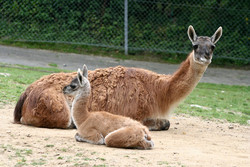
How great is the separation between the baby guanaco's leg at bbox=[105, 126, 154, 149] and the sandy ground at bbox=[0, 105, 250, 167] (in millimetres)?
123

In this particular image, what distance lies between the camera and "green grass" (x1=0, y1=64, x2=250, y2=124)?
416 inches

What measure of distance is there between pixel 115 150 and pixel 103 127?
50 cm

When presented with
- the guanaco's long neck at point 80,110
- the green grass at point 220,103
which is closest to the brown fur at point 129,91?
the guanaco's long neck at point 80,110

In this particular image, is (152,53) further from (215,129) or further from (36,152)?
(36,152)

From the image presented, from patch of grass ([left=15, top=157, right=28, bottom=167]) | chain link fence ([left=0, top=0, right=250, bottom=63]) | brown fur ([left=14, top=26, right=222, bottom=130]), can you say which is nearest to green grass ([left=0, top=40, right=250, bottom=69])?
chain link fence ([left=0, top=0, right=250, bottom=63])

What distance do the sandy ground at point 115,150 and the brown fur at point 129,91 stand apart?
37 centimetres

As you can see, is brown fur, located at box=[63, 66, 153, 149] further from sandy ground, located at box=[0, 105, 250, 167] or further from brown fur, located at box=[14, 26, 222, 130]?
brown fur, located at box=[14, 26, 222, 130]

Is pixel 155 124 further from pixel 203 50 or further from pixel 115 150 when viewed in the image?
pixel 115 150

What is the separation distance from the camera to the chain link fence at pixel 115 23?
1798cm

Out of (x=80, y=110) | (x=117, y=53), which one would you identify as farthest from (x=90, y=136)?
(x=117, y=53)

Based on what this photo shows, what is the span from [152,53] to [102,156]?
1306cm

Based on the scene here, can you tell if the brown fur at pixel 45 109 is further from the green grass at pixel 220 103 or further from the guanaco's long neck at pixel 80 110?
the green grass at pixel 220 103

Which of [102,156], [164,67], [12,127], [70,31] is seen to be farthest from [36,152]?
[70,31]

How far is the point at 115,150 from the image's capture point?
6.12 m
